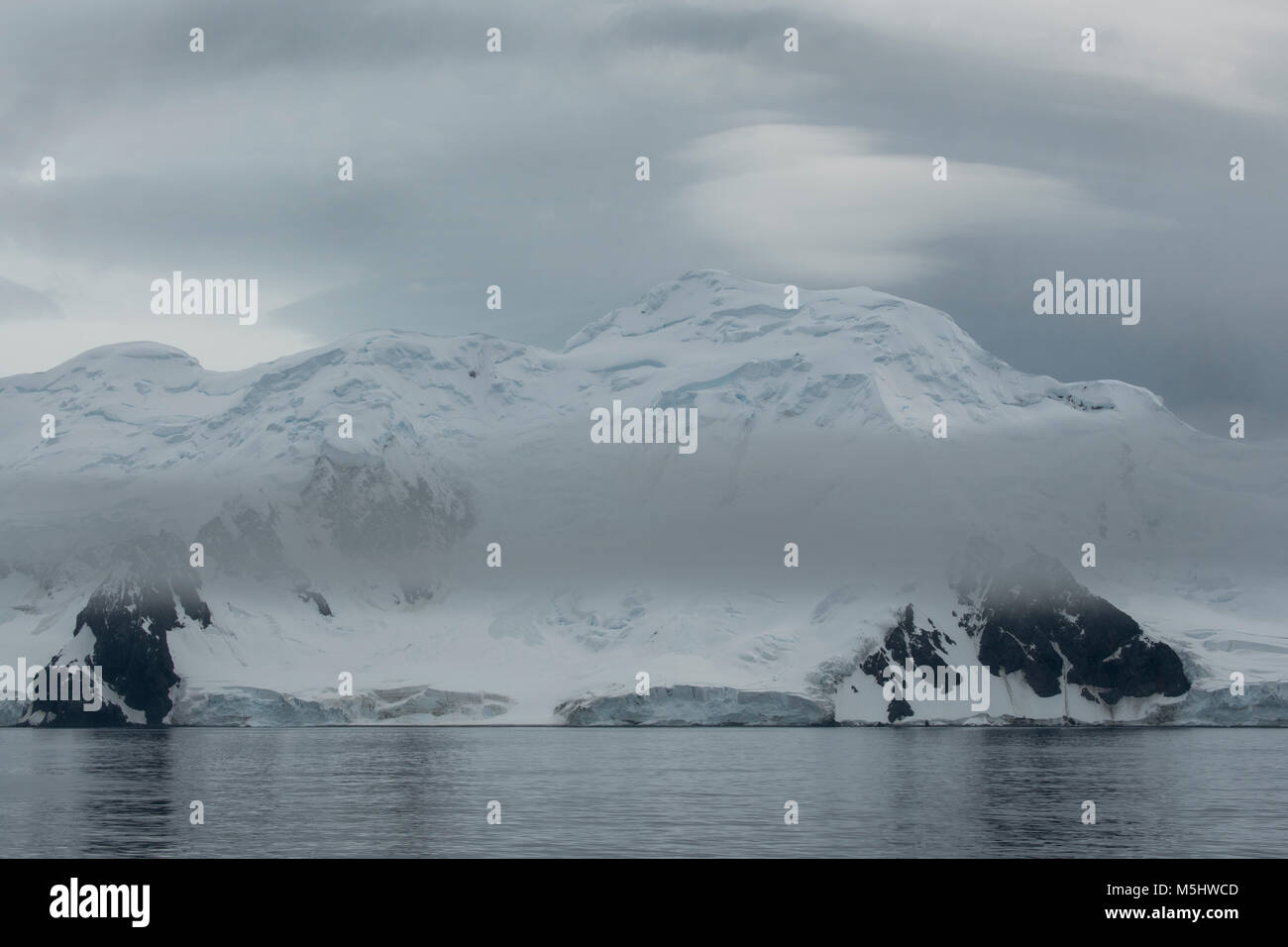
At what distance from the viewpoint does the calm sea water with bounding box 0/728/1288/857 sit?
8738 cm

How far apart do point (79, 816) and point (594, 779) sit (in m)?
45.4

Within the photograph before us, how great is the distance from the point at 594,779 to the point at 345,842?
48438mm

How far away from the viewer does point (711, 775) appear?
A: 140 m

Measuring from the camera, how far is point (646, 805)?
109 metres

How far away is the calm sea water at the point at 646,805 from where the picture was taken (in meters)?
87.4
